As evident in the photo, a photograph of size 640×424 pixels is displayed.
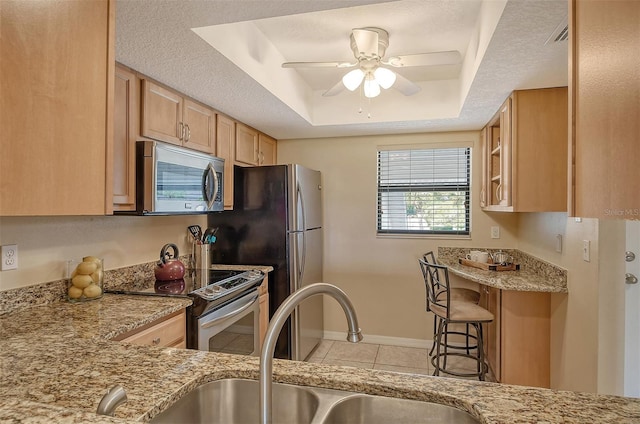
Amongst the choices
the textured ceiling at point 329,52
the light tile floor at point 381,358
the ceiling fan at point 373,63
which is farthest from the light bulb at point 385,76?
the light tile floor at point 381,358

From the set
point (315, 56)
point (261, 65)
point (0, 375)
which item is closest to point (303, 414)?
point (0, 375)

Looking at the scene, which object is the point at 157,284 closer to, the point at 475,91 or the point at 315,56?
the point at 315,56

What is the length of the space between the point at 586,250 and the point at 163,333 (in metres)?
2.27

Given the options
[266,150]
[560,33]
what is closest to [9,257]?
[266,150]

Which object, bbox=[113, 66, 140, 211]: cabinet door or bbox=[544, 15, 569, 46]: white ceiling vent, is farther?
bbox=[113, 66, 140, 211]: cabinet door

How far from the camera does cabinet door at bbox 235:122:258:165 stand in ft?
10.6

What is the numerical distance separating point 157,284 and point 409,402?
6.19ft

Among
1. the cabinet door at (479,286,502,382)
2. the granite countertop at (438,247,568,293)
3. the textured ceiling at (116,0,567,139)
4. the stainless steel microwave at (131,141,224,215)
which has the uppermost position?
the textured ceiling at (116,0,567,139)

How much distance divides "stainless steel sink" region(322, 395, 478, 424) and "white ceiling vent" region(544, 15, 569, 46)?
154cm

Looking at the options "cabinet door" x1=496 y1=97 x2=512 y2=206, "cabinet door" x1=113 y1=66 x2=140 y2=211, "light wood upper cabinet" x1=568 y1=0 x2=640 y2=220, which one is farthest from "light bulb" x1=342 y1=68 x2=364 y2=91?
"light wood upper cabinet" x1=568 y1=0 x2=640 y2=220

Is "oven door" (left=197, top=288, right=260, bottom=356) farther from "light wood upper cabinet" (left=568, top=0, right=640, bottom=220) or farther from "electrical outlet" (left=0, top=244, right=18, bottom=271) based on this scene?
"light wood upper cabinet" (left=568, top=0, right=640, bottom=220)

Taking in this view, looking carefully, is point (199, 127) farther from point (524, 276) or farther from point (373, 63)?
point (524, 276)

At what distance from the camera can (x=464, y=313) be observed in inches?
106

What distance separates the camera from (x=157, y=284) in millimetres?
2326
